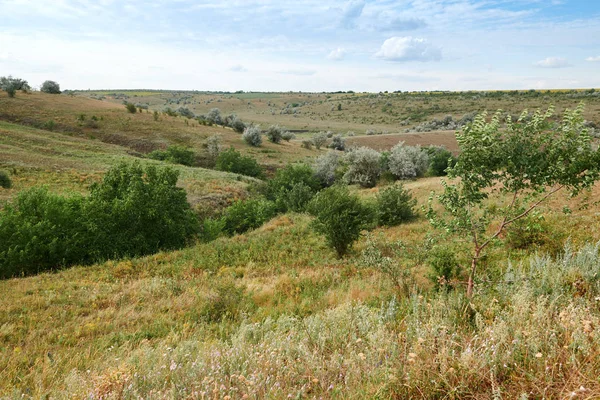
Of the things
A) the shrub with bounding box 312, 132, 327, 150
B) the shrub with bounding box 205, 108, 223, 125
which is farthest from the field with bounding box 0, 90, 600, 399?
the shrub with bounding box 205, 108, 223, 125

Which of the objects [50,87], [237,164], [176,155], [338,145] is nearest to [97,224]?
[237,164]

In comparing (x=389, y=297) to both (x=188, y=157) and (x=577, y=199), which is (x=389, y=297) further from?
(x=188, y=157)

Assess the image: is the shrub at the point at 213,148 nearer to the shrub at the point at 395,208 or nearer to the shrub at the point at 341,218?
the shrub at the point at 395,208

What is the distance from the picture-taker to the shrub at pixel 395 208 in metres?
20.4

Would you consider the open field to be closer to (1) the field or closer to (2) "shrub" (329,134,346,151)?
(2) "shrub" (329,134,346,151)

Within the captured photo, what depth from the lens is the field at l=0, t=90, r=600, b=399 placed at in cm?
323

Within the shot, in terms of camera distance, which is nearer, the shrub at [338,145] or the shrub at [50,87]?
the shrub at [338,145]

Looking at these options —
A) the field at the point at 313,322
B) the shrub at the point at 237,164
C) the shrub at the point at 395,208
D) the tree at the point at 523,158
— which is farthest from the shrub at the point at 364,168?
the tree at the point at 523,158

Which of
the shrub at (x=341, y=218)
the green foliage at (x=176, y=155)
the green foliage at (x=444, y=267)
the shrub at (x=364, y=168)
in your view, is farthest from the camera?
the green foliage at (x=176, y=155)

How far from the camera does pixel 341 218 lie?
15.2 m

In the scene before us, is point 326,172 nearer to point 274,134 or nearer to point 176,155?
point 176,155

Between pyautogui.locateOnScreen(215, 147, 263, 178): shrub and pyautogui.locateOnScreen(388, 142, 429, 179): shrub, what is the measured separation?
15.9 m

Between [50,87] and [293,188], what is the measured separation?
6944cm

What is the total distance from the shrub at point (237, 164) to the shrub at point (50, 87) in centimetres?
5262
